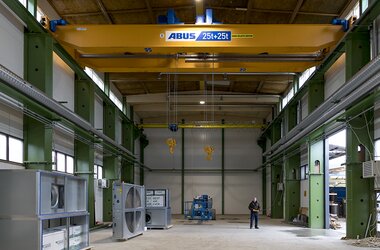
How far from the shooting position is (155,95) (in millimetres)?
30438

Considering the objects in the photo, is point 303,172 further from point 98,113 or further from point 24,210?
point 24,210

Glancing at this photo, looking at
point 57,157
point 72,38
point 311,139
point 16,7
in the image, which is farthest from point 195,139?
point 16,7

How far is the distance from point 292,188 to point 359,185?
1067 centimetres

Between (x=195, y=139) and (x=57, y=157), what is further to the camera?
(x=195, y=139)

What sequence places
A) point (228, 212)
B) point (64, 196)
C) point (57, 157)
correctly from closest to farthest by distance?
point (64, 196)
point (57, 157)
point (228, 212)

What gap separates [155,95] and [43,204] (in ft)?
68.1

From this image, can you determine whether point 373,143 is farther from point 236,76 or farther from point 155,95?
point 155,95

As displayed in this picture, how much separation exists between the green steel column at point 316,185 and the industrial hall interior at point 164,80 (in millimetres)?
45

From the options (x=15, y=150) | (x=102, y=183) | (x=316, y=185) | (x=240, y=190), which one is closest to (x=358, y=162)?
(x=316, y=185)

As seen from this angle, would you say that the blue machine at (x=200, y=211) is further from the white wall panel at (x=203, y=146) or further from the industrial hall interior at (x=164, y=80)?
the white wall panel at (x=203, y=146)

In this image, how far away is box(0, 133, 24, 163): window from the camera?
1328cm

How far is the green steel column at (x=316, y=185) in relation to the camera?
69.2 feet

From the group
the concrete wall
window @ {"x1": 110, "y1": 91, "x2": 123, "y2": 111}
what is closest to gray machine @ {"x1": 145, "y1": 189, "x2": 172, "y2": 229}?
window @ {"x1": 110, "y1": 91, "x2": 123, "y2": 111}

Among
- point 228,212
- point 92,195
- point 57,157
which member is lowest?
point 228,212
